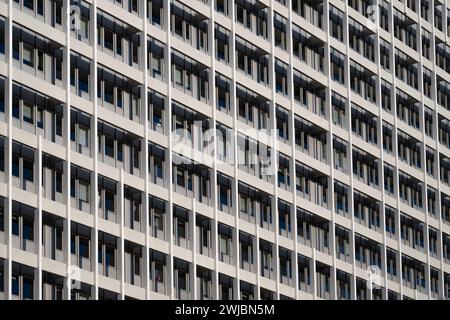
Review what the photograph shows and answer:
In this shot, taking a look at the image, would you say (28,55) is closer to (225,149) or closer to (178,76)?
(178,76)

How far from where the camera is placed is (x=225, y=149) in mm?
85188

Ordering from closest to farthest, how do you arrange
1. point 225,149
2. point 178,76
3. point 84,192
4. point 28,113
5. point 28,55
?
1. point 28,113
2. point 28,55
3. point 84,192
4. point 178,76
5. point 225,149

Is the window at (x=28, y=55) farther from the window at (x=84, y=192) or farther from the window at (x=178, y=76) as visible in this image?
the window at (x=178, y=76)

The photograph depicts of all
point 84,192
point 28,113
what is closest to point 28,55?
point 28,113

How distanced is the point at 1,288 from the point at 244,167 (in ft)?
73.3

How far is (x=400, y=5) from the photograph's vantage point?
107625 millimetres

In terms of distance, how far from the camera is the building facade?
72.4m

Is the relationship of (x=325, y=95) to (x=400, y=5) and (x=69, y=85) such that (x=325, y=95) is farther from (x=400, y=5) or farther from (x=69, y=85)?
(x=69, y=85)

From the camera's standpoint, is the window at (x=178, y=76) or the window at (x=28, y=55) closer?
the window at (x=28, y=55)

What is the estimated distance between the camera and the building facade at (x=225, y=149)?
72.4 m

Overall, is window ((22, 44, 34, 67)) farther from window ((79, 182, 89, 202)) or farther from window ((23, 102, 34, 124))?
window ((79, 182, 89, 202))

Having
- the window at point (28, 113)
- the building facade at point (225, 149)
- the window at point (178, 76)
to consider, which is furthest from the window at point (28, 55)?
the window at point (178, 76)

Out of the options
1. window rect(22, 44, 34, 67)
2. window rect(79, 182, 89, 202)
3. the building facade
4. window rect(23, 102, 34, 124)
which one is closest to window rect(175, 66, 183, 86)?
the building facade
